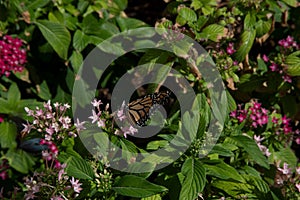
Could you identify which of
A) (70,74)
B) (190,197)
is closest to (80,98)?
(70,74)

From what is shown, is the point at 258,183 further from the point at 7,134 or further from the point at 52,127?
the point at 7,134

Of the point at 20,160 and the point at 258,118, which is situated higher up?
the point at 258,118

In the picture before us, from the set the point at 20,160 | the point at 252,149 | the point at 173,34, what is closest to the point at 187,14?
the point at 173,34

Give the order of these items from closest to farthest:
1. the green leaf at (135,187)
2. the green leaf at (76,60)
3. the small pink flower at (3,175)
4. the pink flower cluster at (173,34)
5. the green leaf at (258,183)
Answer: the green leaf at (135,187) → the green leaf at (258,183) → the pink flower cluster at (173,34) → the green leaf at (76,60) → the small pink flower at (3,175)

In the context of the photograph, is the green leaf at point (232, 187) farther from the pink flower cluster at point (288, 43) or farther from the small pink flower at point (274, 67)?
the pink flower cluster at point (288, 43)

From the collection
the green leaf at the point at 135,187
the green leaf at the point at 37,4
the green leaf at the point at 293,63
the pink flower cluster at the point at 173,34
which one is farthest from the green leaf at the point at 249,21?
the green leaf at the point at 135,187

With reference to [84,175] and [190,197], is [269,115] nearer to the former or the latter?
[190,197]
